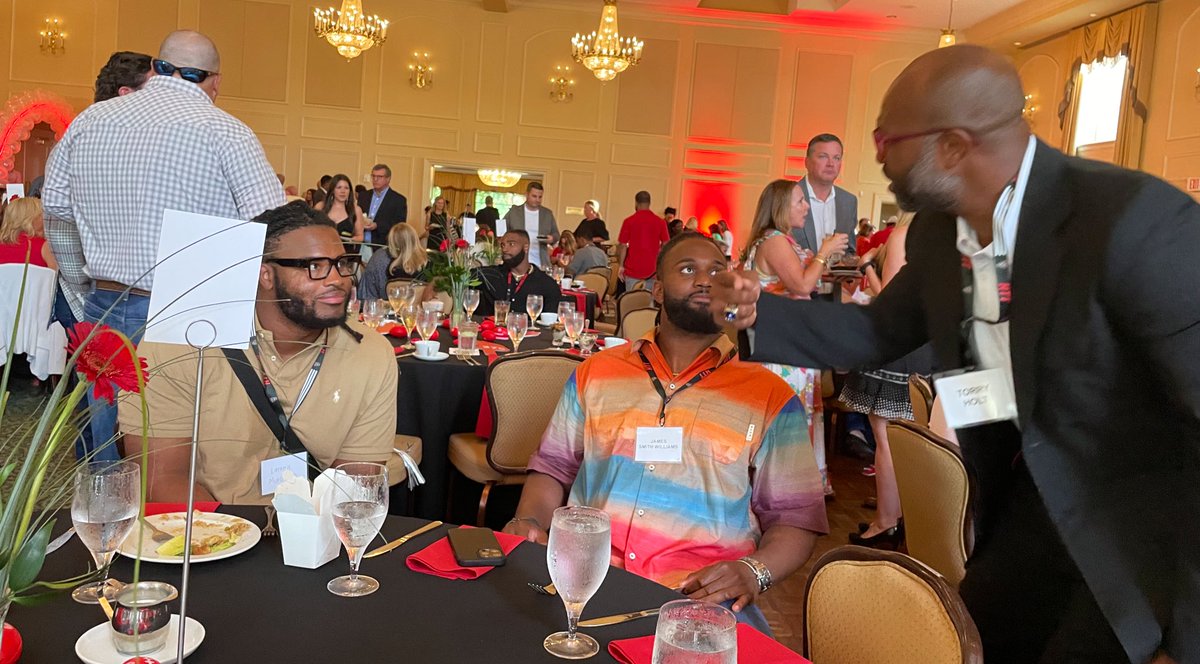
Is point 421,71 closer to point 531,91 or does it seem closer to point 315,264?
point 531,91

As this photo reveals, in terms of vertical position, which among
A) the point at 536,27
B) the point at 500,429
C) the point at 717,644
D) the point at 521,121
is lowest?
the point at 500,429

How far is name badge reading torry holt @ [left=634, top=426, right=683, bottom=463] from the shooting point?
217 cm

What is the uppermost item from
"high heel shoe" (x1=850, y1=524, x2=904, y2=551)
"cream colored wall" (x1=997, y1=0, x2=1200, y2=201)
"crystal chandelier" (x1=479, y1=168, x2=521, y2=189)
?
"cream colored wall" (x1=997, y1=0, x2=1200, y2=201)

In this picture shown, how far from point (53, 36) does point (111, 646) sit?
1557cm

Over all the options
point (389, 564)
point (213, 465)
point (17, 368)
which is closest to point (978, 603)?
point (389, 564)

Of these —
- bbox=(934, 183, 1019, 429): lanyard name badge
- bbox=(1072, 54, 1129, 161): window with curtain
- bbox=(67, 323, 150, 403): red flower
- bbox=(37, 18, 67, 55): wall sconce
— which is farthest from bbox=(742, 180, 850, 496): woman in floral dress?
bbox=(37, 18, 67, 55): wall sconce

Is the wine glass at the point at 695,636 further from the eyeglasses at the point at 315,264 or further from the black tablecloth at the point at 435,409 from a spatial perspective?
the black tablecloth at the point at 435,409

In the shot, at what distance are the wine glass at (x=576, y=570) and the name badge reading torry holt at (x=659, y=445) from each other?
91 cm

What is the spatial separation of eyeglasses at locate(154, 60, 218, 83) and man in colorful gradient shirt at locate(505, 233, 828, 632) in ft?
6.45

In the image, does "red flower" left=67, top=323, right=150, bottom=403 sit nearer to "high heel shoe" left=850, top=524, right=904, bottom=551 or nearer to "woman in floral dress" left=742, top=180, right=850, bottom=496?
"woman in floral dress" left=742, top=180, right=850, bottom=496

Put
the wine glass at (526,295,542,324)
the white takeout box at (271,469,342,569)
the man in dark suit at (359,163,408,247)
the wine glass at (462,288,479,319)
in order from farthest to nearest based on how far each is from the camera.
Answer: the man in dark suit at (359,163,408,247)
the wine glass at (526,295,542,324)
the wine glass at (462,288,479,319)
the white takeout box at (271,469,342,569)

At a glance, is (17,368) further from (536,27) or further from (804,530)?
(536,27)

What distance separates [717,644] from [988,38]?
14.3 metres

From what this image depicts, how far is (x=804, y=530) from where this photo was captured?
2.10 metres
